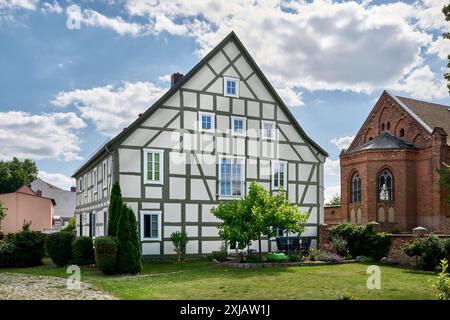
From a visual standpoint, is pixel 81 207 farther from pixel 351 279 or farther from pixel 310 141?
pixel 351 279

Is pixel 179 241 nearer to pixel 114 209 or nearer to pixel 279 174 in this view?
pixel 114 209

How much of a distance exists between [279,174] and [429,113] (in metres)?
20.4

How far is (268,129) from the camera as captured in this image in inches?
1119

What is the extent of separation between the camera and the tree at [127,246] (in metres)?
19.1

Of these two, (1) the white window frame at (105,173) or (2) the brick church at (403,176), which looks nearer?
(1) the white window frame at (105,173)

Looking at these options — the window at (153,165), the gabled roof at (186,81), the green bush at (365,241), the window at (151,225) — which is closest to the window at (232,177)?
the window at (153,165)

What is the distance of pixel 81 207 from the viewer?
111ft

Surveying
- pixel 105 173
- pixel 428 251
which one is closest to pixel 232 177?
pixel 105 173

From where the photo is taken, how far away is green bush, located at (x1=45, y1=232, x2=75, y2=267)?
2358cm

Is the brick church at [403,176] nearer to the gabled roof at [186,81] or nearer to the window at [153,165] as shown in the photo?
the gabled roof at [186,81]

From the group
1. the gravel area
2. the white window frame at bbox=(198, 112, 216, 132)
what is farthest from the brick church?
the gravel area

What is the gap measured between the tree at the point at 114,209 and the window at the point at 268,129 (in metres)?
9.75

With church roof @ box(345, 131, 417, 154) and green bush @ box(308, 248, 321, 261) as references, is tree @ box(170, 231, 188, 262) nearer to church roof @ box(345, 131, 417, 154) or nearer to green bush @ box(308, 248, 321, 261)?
green bush @ box(308, 248, 321, 261)
